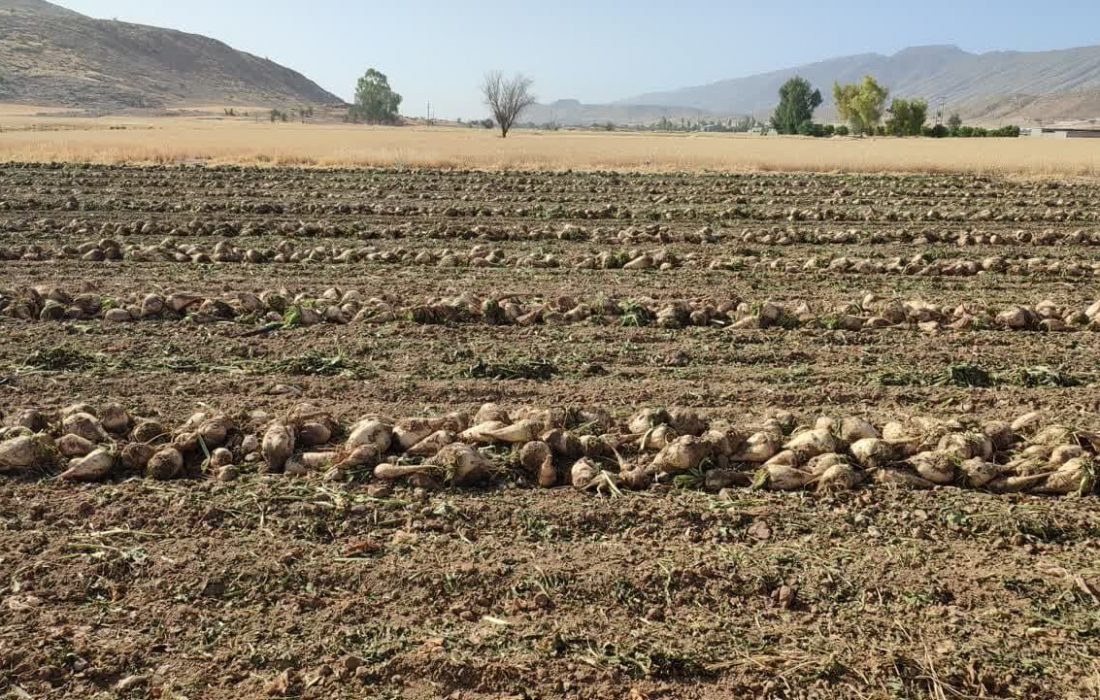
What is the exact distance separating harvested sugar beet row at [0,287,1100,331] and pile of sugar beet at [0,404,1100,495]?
2.87m

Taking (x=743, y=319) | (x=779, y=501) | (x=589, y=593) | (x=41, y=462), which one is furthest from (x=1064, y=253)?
(x=41, y=462)

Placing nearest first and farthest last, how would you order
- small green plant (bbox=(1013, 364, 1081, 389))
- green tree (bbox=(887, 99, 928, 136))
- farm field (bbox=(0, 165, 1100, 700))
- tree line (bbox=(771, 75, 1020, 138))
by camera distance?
farm field (bbox=(0, 165, 1100, 700)) < small green plant (bbox=(1013, 364, 1081, 389)) < tree line (bbox=(771, 75, 1020, 138)) < green tree (bbox=(887, 99, 928, 136))

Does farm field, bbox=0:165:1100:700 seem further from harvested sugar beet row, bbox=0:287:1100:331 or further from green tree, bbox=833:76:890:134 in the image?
green tree, bbox=833:76:890:134

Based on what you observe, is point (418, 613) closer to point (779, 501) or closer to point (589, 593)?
point (589, 593)

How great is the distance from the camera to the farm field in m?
3.59

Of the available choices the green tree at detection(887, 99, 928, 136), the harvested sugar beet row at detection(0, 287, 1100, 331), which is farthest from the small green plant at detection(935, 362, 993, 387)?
the green tree at detection(887, 99, 928, 136)

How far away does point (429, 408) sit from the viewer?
20.6 feet

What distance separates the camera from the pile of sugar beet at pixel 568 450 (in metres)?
5.06

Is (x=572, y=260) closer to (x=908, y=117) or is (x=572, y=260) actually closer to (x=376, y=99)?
(x=908, y=117)

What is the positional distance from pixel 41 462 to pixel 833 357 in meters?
5.94

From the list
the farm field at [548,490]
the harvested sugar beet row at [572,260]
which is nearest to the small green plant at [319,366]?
the farm field at [548,490]

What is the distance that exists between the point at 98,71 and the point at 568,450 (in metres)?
172

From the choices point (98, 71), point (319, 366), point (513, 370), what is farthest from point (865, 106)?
point (98, 71)

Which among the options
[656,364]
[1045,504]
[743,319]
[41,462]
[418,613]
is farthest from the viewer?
[743,319]
